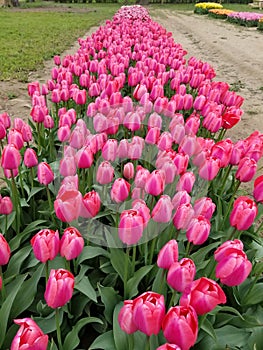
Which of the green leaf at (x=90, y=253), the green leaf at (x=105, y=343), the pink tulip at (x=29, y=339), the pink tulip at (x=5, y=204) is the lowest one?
the green leaf at (x=105, y=343)

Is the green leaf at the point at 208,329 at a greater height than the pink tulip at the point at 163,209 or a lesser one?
lesser

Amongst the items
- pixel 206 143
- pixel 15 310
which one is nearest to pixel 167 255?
pixel 15 310

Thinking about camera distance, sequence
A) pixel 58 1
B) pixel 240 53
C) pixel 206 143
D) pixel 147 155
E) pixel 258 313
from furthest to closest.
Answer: pixel 58 1 < pixel 240 53 < pixel 147 155 < pixel 206 143 < pixel 258 313

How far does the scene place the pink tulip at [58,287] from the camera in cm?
115

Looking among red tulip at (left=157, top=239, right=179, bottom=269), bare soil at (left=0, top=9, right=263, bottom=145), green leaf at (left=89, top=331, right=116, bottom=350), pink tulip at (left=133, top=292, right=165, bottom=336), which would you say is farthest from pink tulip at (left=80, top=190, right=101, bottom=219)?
bare soil at (left=0, top=9, right=263, bottom=145)

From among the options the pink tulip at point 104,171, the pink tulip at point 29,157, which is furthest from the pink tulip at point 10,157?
the pink tulip at point 104,171

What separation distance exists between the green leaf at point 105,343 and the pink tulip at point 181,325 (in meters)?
0.57

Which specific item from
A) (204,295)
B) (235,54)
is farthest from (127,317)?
(235,54)

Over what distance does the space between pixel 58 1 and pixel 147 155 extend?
3226 centimetres

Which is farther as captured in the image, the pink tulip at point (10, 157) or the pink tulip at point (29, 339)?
the pink tulip at point (10, 157)

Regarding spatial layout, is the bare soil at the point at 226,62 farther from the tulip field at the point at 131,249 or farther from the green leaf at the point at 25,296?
the green leaf at the point at 25,296

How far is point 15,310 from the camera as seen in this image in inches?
64.6

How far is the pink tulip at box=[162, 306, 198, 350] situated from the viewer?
983mm

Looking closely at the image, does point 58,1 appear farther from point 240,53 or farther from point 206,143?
point 206,143
